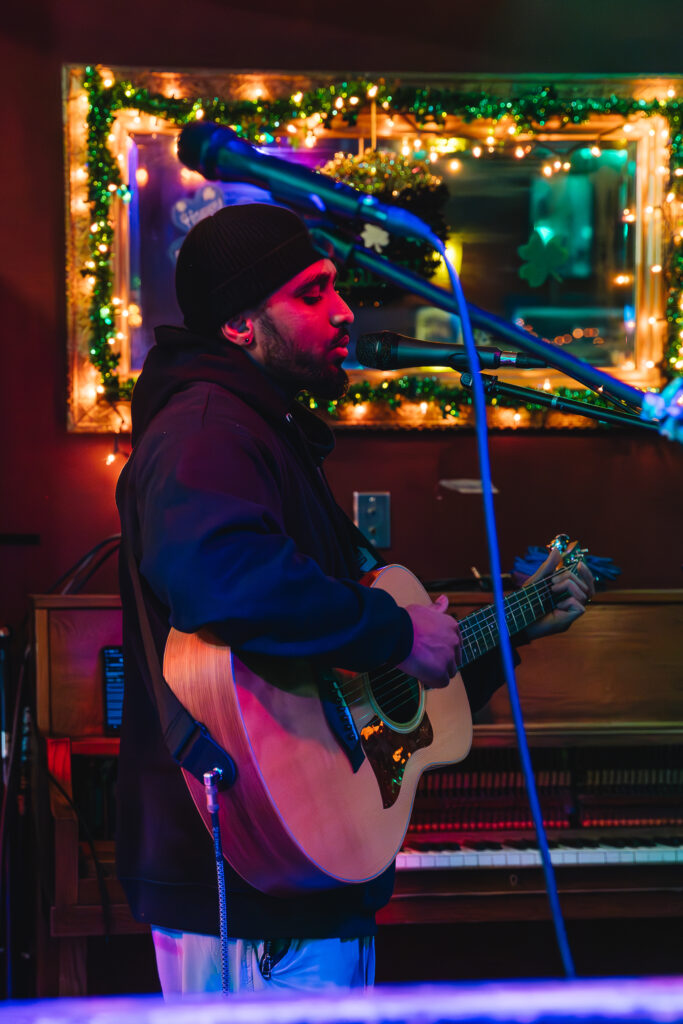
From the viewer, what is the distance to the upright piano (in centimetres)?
272

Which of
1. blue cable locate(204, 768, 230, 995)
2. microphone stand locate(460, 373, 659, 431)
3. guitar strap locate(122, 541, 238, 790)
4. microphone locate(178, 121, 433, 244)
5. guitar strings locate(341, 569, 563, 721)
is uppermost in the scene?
microphone locate(178, 121, 433, 244)

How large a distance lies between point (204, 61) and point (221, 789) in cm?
290

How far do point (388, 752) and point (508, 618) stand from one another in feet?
1.63

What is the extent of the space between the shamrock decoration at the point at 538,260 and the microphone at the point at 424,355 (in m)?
2.19

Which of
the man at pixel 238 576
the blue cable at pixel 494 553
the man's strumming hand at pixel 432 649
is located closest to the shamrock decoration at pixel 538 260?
the man at pixel 238 576

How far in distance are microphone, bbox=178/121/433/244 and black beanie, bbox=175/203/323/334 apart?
0.86 m

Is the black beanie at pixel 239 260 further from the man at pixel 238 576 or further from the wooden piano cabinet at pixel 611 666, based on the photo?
the wooden piano cabinet at pixel 611 666

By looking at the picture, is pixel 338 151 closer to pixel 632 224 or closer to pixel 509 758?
pixel 632 224

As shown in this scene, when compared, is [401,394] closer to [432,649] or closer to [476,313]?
[432,649]

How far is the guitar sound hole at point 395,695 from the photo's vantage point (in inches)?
75.0

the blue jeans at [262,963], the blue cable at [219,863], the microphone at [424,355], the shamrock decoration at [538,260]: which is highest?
the shamrock decoration at [538,260]

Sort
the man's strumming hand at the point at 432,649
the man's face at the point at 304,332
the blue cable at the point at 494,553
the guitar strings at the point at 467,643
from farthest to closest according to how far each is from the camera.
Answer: the man's face at the point at 304,332 → the guitar strings at the point at 467,643 → the man's strumming hand at the point at 432,649 → the blue cable at the point at 494,553

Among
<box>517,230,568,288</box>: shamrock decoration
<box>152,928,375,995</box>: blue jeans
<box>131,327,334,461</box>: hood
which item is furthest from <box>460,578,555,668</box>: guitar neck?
<box>517,230,568,288</box>: shamrock decoration

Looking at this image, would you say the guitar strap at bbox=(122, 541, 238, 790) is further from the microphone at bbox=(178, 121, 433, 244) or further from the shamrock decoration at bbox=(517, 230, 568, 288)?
the shamrock decoration at bbox=(517, 230, 568, 288)
